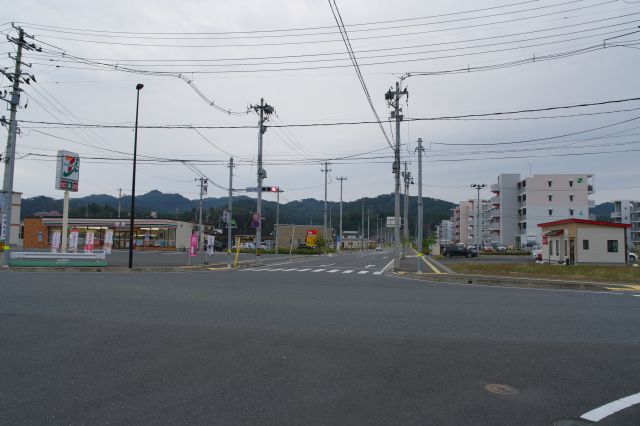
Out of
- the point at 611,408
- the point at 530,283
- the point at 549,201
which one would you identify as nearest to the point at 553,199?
the point at 549,201

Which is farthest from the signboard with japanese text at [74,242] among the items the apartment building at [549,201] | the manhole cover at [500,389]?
the apartment building at [549,201]

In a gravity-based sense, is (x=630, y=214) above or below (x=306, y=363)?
above

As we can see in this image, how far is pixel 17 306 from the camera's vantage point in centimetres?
1005

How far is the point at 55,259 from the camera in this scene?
2472cm

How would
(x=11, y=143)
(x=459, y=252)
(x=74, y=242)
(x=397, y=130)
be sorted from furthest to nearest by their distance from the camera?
(x=459, y=252) → (x=74, y=242) → (x=397, y=130) → (x=11, y=143)

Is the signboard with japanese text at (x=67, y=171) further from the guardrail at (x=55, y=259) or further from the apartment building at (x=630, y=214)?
the apartment building at (x=630, y=214)

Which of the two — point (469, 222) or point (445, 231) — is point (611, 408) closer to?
point (469, 222)

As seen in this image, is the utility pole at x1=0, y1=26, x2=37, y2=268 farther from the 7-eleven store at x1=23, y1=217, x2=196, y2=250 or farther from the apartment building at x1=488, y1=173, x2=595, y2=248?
the apartment building at x1=488, y1=173, x2=595, y2=248

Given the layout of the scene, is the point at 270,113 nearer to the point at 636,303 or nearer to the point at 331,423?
the point at 636,303

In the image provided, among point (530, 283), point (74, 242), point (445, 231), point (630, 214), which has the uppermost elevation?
point (630, 214)

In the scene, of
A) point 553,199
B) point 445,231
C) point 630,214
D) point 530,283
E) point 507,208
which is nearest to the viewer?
point 530,283

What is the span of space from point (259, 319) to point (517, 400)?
18.1 ft

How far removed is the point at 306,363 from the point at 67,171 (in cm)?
2755

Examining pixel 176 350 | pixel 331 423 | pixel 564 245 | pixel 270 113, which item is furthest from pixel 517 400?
pixel 564 245
